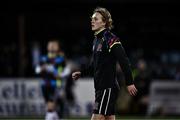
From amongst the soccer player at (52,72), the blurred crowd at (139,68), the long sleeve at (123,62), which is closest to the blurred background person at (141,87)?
the blurred crowd at (139,68)

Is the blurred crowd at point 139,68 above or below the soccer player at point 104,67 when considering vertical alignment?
below

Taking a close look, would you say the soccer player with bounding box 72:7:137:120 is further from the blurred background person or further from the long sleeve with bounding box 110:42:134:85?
the blurred background person

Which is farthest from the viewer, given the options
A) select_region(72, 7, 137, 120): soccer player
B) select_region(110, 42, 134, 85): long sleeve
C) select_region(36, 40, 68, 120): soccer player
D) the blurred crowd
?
the blurred crowd

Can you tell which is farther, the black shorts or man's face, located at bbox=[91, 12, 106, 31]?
man's face, located at bbox=[91, 12, 106, 31]

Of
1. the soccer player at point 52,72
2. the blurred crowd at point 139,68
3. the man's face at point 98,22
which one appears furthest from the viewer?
the blurred crowd at point 139,68

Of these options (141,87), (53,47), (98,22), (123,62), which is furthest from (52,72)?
(141,87)

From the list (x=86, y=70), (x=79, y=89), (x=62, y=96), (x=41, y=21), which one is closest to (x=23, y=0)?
(x=41, y=21)


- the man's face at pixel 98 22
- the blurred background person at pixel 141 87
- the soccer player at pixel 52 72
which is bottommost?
the blurred background person at pixel 141 87

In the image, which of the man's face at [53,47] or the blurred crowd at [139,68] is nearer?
the man's face at [53,47]

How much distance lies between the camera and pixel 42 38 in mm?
25328

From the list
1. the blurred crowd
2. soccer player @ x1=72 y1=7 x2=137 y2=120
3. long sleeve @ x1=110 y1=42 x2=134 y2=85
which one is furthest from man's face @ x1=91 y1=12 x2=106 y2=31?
the blurred crowd

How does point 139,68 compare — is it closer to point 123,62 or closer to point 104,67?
point 104,67

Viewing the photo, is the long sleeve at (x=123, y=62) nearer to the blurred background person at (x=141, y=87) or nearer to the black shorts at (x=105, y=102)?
the black shorts at (x=105, y=102)

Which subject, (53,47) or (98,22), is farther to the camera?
(53,47)
